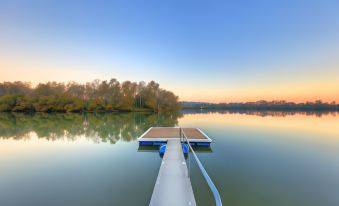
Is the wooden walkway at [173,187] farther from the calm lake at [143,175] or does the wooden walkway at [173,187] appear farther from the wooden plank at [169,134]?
the wooden plank at [169,134]

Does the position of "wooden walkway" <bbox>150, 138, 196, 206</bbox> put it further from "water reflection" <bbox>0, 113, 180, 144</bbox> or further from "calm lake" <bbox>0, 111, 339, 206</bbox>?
"water reflection" <bbox>0, 113, 180, 144</bbox>

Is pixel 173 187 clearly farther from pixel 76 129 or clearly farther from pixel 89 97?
pixel 89 97

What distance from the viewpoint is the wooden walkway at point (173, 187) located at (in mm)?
2006

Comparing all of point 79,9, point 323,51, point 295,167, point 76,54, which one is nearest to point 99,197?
point 295,167

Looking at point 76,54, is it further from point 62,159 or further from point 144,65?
point 62,159

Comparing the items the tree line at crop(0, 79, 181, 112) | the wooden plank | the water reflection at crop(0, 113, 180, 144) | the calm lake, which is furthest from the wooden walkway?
the tree line at crop(0, 79, 181, 112)

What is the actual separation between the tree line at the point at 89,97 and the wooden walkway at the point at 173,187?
32538 millimetres

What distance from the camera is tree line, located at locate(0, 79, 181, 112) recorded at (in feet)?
107

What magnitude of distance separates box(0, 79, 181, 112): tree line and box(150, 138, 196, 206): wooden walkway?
3254 centimetres

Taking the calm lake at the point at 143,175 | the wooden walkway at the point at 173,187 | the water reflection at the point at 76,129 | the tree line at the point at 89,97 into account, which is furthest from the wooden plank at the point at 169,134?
the tree line at the point at 89,97

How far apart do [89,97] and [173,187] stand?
3977 cm

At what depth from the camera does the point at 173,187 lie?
240cm

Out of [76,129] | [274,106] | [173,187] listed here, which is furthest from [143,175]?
[274,106]

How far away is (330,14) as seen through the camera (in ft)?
34.6
